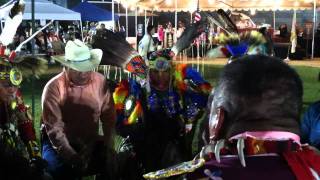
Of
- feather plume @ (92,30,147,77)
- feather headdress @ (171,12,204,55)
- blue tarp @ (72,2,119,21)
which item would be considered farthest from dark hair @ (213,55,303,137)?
blue tarp @ (72,2,119,21)

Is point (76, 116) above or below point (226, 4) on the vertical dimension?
below

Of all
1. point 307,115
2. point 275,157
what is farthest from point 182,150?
point 275,157

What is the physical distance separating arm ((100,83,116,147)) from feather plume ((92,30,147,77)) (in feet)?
1.57

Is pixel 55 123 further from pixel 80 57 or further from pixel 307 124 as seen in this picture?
pixel 307 124

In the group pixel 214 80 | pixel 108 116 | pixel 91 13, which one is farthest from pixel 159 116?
pixel 91 13

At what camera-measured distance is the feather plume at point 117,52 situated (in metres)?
4.93

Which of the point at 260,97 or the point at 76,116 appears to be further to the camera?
the point at 76,116

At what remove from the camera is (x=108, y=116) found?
4562mm

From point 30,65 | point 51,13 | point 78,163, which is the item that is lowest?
point 78,163

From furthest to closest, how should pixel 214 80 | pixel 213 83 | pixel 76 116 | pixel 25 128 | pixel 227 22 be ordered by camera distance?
pixel 214 80 → pixel 213 83 → pixel 227 22 → pixel 76 116 → pixel 25 128

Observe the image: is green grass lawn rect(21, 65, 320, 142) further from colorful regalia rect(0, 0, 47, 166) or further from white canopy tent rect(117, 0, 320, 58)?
colorful regalia rect(0, 0, 47, 166)

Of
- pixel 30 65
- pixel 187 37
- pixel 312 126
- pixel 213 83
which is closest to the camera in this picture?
pixel 312 126

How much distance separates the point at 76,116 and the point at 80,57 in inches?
21.4

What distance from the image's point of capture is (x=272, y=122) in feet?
5.35
